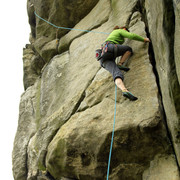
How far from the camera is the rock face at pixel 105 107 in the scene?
13.9 feet

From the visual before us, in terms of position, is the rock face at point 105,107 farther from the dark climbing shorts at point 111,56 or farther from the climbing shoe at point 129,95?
the dark climbing shorts at point 111,56

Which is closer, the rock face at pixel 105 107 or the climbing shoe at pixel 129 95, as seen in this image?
the rock face at pixel 105 107

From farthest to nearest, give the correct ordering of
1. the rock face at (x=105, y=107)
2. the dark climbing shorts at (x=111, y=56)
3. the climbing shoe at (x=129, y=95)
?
1. the dark climbing shorts at (x=111, y=56)
2. the climbing shoe at (x=129, y=95)
3. the rock face at (x=105, y=107)

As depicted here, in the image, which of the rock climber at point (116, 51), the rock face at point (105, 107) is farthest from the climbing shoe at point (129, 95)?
the rock climber at point (116, 51)

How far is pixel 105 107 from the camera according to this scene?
17.3ft

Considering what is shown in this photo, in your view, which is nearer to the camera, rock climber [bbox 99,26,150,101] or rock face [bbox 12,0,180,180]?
rock face [bbox 12,0,180,180]

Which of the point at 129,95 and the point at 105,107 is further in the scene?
the point at 105,107

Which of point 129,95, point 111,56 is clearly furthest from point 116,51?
point 129,95

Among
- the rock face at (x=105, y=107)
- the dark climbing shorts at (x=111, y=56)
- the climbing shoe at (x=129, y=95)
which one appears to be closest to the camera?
the rock face at (x=105, y=107)

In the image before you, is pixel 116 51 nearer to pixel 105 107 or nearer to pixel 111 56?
pixel 111 56

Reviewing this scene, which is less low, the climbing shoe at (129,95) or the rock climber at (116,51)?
the rock climber at (116,51)

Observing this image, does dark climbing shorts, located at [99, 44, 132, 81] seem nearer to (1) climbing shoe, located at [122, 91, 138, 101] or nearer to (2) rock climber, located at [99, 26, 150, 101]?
(2) rock climber, located at [99, 26, 150, 101]

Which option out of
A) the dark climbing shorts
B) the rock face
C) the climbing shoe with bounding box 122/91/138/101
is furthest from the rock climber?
the climbing shoe with bounding box 122/91/138/101

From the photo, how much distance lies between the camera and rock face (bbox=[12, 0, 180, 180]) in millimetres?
4242
